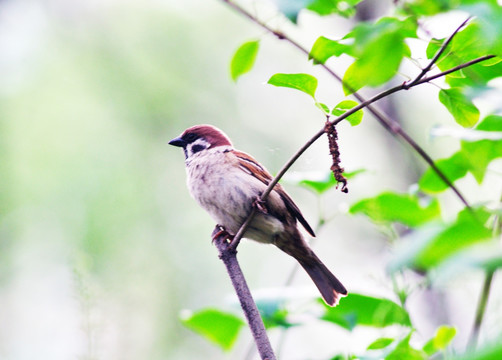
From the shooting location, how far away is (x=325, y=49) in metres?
1.42

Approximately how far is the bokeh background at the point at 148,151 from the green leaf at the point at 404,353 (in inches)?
152

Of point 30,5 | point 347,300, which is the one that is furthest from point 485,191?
point 30,5

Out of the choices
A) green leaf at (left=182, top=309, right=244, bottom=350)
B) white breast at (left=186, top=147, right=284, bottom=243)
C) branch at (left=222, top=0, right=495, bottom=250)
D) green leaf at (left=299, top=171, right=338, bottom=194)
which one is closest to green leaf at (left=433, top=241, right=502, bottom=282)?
branch at (left=222, top=0, right=495, bottom=250)

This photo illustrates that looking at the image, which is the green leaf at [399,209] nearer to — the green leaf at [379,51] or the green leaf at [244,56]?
the green leaf at [244,56]

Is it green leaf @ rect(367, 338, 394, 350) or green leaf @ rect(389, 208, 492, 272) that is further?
green leaf @ rect(367, 338, 394, 350)

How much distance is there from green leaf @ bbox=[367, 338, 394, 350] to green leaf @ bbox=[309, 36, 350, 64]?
2.37 ft

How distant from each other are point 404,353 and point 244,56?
847mm

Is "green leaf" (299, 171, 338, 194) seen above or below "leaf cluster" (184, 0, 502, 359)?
above

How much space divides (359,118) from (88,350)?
927 mm

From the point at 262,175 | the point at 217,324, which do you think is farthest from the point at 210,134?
the point at 217,324

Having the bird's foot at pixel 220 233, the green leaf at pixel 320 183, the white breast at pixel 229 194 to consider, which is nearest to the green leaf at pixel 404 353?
the green leaf at pixel 320 183

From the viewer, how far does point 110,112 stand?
321 inches

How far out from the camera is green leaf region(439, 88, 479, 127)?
150cm

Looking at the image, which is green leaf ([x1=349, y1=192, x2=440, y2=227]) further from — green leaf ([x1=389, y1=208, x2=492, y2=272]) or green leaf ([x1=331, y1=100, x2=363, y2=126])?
green leaf ([x1=389, y1=208, x2=492, y2=272])
